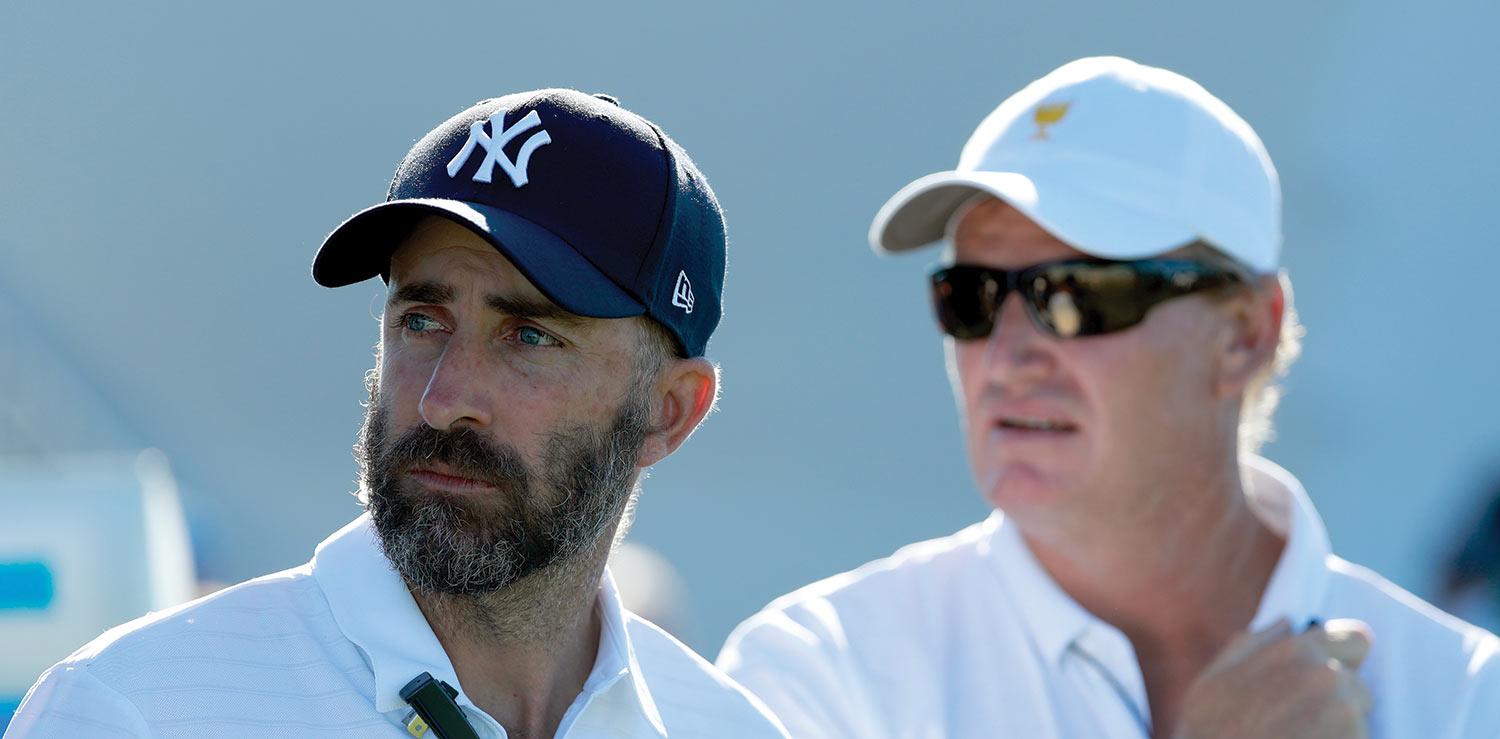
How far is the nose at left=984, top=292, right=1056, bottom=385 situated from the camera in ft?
8.51

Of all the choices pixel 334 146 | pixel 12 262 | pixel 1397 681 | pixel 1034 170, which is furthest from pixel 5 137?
pixel 1397 681

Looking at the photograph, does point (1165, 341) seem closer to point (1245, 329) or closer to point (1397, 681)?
point (1245, 329)

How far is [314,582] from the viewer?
1994 millimetres

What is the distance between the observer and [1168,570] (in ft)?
8.88

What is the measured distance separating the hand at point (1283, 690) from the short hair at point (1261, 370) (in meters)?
0.45

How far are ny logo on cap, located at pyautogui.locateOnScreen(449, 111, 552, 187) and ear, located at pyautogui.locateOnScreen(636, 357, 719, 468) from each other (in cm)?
36

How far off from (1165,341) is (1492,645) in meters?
0.69

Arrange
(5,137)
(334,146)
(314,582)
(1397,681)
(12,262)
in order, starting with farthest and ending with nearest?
(334,146) < (12,262) < (5,137) < (1397,681) < (314,582)

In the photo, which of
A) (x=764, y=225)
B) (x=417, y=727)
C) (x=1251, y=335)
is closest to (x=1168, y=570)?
(x=1251, y=335)

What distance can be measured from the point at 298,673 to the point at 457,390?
1.19 feet

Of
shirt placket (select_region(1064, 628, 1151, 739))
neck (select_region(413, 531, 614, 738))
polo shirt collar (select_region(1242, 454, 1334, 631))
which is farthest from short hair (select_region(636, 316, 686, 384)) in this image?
polo shirt collar (select_region(1242, 454, 1334, 631))

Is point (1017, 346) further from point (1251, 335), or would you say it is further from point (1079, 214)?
point (1251, 335)

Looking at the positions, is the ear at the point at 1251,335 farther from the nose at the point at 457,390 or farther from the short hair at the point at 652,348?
the nose at the point at 457,390

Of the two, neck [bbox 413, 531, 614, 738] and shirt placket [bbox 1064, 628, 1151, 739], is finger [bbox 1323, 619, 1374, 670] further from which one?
neck [bbox 413, 531, 614, 738]
